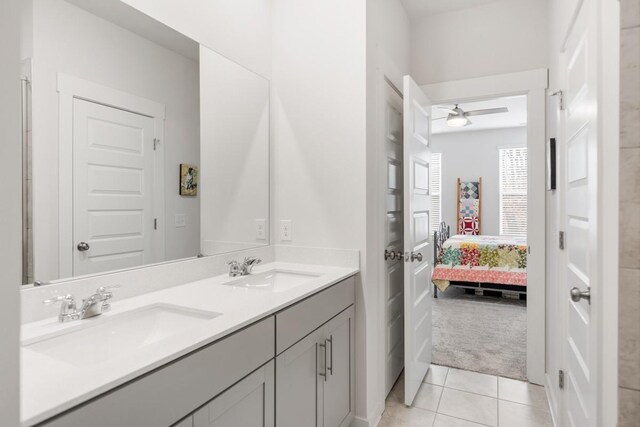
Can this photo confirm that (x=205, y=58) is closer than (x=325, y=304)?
No

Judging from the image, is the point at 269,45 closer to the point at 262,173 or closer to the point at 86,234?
the point at 262,173

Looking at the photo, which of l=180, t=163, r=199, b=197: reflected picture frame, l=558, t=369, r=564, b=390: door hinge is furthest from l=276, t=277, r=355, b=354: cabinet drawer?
l=558, t=369, r=564, b=390: door hinge

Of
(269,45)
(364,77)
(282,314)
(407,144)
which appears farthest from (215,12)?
(282,314)

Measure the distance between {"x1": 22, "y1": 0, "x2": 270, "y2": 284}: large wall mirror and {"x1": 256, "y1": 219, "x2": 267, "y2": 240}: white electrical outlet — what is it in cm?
9

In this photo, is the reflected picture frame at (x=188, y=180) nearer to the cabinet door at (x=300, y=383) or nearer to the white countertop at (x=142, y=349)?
the white countertop at (x=142, y=349)

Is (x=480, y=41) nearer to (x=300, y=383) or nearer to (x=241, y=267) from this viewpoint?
(x=241, y=267)

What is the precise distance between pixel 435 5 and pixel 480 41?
418mm

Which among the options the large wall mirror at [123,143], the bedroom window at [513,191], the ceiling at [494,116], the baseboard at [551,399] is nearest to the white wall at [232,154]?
the large wall mirror at [123,143]

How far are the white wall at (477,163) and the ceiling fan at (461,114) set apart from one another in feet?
A: 4.54

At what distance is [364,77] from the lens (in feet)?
6.47

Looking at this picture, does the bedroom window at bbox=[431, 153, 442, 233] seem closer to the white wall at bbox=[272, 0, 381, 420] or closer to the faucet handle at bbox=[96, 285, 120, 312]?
the white wall at bbox=[272, 0, 381, 420]

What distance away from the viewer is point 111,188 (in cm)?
141

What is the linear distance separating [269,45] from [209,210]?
108 cm

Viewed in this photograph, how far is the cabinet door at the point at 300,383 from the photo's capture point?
4.49ft
